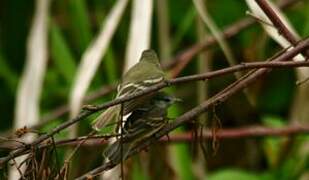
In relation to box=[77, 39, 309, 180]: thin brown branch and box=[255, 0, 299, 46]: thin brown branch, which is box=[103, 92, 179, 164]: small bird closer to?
box=[77, 39, 309, 180]: thin brown branch

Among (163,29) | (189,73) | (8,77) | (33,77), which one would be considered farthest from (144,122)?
(8,77)

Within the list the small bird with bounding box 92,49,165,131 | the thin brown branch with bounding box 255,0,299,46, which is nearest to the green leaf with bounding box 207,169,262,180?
the small bird with bounding box 92,49,165,131

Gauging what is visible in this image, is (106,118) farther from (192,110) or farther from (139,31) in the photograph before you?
(139,31)

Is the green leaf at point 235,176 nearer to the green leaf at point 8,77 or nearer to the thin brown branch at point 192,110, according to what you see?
the green leaf at point 8,77

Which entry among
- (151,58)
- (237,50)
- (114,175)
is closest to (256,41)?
(237,50)

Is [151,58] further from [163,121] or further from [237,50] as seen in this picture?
[237,50]

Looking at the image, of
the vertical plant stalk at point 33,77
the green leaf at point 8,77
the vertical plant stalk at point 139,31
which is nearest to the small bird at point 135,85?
the vertical plant stalk at point 139,31
